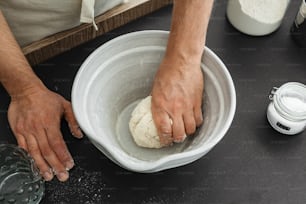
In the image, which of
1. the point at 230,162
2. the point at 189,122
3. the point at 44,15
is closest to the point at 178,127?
the point at 189,122

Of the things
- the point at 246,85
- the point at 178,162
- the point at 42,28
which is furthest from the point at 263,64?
the point at 42,28

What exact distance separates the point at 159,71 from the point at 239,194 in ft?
0.85

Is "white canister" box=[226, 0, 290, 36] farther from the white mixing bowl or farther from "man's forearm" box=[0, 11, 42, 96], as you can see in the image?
"man's forearm" box=[0, 11, 42, 96]

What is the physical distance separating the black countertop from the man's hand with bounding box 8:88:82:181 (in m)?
0.02

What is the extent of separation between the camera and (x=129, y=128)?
2.83 feet

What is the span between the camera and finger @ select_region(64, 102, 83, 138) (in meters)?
0.84

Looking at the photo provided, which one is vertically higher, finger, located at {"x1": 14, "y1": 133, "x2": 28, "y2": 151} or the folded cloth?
the folded cloth

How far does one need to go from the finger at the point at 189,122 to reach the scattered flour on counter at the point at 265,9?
0.27m

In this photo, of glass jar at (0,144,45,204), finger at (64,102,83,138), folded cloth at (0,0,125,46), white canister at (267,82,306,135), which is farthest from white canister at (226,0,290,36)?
glass jar at (0,144,45,204)

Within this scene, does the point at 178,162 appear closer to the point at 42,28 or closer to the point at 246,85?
the point at 246,85

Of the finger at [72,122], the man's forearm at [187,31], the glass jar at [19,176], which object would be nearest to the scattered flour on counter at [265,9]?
the man's forearm at [187,31]

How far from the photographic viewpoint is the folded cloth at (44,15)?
32.6 inches

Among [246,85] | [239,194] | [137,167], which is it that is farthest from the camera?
[246,85]

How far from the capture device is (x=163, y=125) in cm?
78
